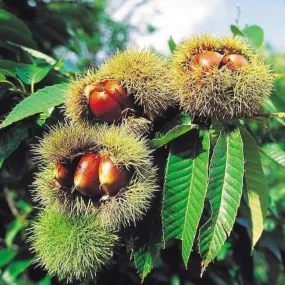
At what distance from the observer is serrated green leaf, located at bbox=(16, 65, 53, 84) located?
49.9 inches

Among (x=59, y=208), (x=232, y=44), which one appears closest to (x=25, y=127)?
(x=59, y=208)

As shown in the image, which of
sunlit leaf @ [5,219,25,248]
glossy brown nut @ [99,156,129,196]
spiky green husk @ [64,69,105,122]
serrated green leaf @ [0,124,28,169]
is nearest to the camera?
glossy brown nut @ [99,156,129,196]

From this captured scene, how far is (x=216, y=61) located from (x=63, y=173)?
39 centimetres

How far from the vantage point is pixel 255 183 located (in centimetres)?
108

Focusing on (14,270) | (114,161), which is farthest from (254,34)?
(14,270)

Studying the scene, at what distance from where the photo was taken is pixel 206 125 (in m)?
1.07

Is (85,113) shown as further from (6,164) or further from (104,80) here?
(6,164)

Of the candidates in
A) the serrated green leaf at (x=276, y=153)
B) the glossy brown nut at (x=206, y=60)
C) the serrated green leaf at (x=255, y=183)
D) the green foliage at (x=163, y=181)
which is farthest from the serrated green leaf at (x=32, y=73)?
the serrated green leaf at (x=276, y=153)

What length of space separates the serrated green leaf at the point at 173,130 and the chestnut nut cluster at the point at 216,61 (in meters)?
0.11

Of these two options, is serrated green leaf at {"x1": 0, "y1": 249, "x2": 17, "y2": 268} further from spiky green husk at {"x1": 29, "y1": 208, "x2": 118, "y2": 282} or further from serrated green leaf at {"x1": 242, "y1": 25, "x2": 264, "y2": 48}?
serrated green leaf at {"x1": 242, "y1": 25, "x2": 264, "y2": 48}

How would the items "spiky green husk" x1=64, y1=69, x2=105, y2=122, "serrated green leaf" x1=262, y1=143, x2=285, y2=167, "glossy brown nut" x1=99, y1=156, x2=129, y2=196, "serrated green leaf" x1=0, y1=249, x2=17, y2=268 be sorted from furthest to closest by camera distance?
1. "serrated green leaf" x1=0, y1=249, x2=17, y2=268
2. "serrated green leaf" x1=262, y1=143, x2=285, y2=167
3. "spiky green husk" x1=64, y1=69, x2=105, y2=122
4. "glossy brown nut" x1=99, y1=156, x2=129, y2=196

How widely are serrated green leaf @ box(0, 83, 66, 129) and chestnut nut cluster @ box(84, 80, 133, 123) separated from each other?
0.40 ft

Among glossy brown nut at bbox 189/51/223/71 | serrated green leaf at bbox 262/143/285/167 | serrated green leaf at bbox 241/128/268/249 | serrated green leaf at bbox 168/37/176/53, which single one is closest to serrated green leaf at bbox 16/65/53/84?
serrated green leaf at bbox 168/37/176/53

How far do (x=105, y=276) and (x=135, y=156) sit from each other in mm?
652
